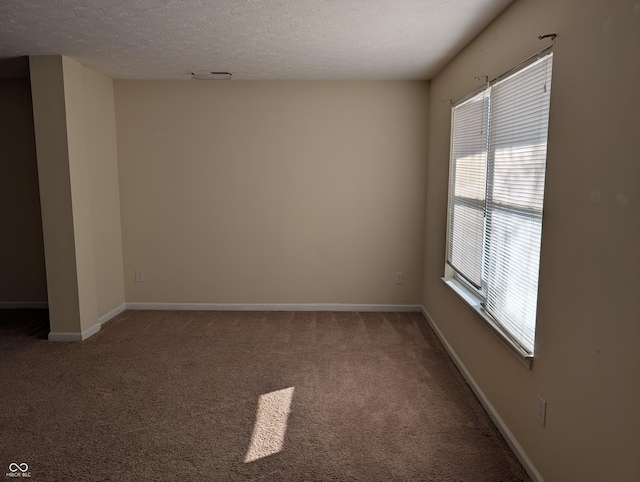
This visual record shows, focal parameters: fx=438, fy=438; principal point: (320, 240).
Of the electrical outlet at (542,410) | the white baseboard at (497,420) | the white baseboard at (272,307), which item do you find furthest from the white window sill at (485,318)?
the white baseboard at (272,307)

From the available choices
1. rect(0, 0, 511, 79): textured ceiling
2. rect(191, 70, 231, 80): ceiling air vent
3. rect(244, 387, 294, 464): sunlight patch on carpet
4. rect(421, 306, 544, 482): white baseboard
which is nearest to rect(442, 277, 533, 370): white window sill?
rect(421, 306, 544, 482): white baseboard

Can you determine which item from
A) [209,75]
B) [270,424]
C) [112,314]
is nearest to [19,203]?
[112,314]

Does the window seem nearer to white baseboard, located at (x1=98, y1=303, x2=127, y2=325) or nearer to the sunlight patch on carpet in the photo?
the sunlight patch on carpet

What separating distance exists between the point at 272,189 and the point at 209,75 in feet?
4.24

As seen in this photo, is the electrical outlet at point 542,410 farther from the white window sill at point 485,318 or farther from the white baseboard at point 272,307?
the white baseboard at point 272,307

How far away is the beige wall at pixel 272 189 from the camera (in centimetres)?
463

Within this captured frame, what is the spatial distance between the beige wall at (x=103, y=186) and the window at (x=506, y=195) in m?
3.40

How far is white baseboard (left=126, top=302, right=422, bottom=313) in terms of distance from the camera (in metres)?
4.86

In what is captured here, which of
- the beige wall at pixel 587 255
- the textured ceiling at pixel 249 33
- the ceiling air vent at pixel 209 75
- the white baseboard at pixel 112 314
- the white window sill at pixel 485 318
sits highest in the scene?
the ceiling air vent at pixel 209 75

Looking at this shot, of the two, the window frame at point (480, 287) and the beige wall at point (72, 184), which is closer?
the window frame at point (480, 287)

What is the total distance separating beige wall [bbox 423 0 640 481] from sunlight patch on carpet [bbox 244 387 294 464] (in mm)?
1302

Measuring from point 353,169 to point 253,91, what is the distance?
1335 mm

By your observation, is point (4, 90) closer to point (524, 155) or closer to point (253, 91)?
point (253, 91)

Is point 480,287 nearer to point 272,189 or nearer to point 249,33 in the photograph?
point 249,33
